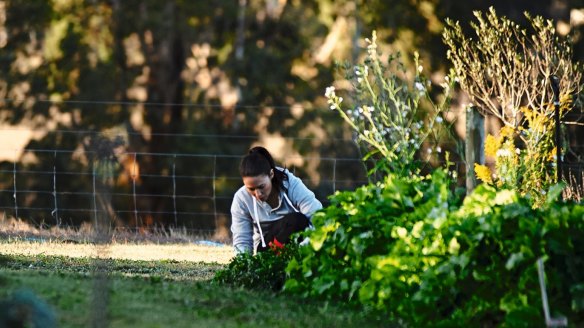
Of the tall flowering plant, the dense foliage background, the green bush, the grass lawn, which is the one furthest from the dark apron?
the dense foliage background

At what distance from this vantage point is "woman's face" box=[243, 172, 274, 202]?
6672 mm

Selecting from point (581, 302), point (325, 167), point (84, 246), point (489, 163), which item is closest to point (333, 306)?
point (581, 302)

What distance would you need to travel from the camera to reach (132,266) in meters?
6.93

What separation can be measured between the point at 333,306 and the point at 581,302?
1.17 metres

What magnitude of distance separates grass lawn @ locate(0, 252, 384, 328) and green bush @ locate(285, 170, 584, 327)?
0.20m

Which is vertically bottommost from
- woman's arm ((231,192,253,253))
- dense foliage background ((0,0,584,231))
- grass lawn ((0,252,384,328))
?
grass lawn ((0,252,384,328))

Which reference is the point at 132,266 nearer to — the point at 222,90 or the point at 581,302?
the point at 581,302

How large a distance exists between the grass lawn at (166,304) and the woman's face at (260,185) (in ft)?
3.21

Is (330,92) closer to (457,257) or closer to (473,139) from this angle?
(473,139)

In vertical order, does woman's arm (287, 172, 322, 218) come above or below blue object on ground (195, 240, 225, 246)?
above

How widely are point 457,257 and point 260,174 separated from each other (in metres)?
2.38

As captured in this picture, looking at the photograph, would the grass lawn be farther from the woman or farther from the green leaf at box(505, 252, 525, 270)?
the woman

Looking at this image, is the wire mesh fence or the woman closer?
the woman

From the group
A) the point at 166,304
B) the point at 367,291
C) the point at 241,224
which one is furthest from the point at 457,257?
the point at 241,224
